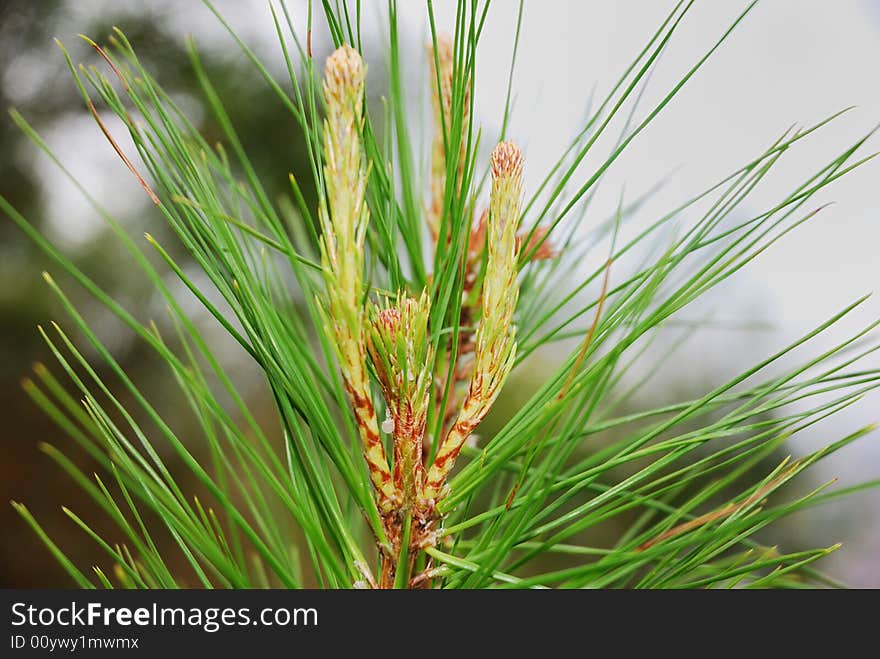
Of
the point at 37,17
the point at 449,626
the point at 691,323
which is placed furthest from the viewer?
the point at 37,17

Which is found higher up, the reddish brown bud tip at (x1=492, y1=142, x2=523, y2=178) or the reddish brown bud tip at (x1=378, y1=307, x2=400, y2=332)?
the reddish brown bud tip at (x1=492, y1=142, x2=523, y2=178)

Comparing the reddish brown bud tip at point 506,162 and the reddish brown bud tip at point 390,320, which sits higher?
the reddish brown bud tip at point 506,162

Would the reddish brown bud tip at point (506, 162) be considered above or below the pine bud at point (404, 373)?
above

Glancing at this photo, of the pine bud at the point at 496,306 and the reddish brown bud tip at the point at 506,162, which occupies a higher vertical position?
the reddish brown bud tip at the point at 506,162

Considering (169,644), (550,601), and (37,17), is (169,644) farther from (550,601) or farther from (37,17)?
(37,17)

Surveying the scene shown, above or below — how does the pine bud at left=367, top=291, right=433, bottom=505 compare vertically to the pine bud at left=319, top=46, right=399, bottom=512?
below

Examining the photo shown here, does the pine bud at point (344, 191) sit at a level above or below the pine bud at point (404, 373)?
above

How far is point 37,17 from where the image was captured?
123 cm

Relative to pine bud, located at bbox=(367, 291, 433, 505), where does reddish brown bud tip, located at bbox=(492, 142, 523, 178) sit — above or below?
above

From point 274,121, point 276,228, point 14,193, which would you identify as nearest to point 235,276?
point 276,228

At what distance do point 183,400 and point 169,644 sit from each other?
117 cm

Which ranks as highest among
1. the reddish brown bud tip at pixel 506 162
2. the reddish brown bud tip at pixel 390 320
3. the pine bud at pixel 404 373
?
the reddish brown bud tip at pixel 506 162

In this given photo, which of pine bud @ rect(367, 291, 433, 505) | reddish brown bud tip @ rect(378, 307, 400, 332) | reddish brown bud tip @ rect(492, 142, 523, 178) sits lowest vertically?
pine bud @ rect(367, 291, 433, 505)

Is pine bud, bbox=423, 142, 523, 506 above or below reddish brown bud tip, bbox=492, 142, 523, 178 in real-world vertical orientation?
below
